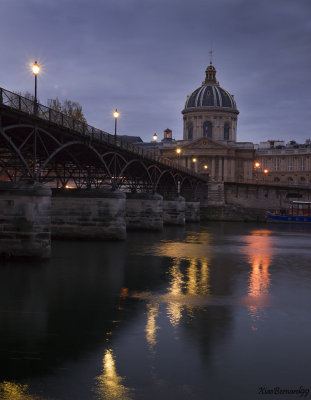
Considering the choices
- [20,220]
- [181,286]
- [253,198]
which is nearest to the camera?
[181,286]

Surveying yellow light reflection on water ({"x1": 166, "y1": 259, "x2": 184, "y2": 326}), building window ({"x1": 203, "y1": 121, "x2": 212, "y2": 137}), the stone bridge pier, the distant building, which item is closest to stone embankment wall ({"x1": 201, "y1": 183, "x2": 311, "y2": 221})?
the stone bridge pier

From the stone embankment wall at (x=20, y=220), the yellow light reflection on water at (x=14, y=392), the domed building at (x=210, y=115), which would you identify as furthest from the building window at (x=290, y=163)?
the yellow light reflection on water at (x=14, y=392)

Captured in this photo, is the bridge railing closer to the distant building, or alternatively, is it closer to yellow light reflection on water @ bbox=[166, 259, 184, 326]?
yellow light reflection on water @ bbox=[166, 259, 184, 326]

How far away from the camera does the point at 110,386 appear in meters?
10.4

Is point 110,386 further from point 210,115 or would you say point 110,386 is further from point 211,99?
point 211,99

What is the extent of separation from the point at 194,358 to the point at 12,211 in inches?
680

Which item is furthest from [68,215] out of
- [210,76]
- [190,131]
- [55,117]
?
[210,76]

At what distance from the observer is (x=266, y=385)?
34.7 ft

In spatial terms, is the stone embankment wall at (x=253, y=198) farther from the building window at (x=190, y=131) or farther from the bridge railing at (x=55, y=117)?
the building window at (x=190, y=131)

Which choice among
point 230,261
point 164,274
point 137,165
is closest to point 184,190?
point 137,165

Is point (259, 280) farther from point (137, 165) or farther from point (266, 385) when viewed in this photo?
point (137, 165)

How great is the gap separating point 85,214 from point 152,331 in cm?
2639

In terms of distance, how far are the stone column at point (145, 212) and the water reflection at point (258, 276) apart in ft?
47.4

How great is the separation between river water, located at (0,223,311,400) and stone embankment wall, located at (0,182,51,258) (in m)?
1.24
